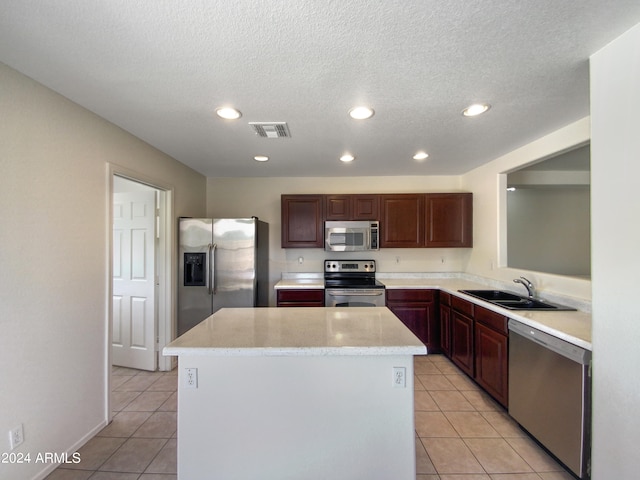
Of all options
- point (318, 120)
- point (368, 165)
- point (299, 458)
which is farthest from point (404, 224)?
point (299, 458)

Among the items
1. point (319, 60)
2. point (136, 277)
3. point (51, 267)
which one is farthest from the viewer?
point (136, 277)

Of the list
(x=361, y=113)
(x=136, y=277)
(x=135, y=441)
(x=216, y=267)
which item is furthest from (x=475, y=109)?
(x=136, y=277)

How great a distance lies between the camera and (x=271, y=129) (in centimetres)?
233

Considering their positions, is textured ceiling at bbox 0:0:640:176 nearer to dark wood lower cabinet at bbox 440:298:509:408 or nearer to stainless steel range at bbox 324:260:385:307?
dark wood lower cabinet at bbox 440:298:509:408

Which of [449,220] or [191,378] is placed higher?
[449,220]

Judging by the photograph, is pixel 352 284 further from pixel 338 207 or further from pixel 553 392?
pixel 553 392

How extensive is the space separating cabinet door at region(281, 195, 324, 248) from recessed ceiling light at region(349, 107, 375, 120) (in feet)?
5.81

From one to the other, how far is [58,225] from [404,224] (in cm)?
349

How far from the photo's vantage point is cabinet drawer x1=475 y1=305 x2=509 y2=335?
7.39 feet

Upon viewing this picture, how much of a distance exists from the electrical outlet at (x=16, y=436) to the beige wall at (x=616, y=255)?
3.08 m

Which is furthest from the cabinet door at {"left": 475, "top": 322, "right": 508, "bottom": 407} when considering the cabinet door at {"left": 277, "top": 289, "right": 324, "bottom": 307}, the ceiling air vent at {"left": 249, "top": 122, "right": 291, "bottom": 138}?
the ceiling air vent at {"left": 249, "top": 122, "right": 291, "bottom": 138}

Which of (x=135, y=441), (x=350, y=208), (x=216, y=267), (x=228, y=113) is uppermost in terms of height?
(x=228, y=113)

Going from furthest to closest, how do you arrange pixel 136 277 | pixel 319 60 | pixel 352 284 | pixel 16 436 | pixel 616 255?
pixel 352 284 → pixel 136 277 → pixel 16 436 → pixel 319 60 → pixel 616 255

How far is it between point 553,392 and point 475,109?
195cm
